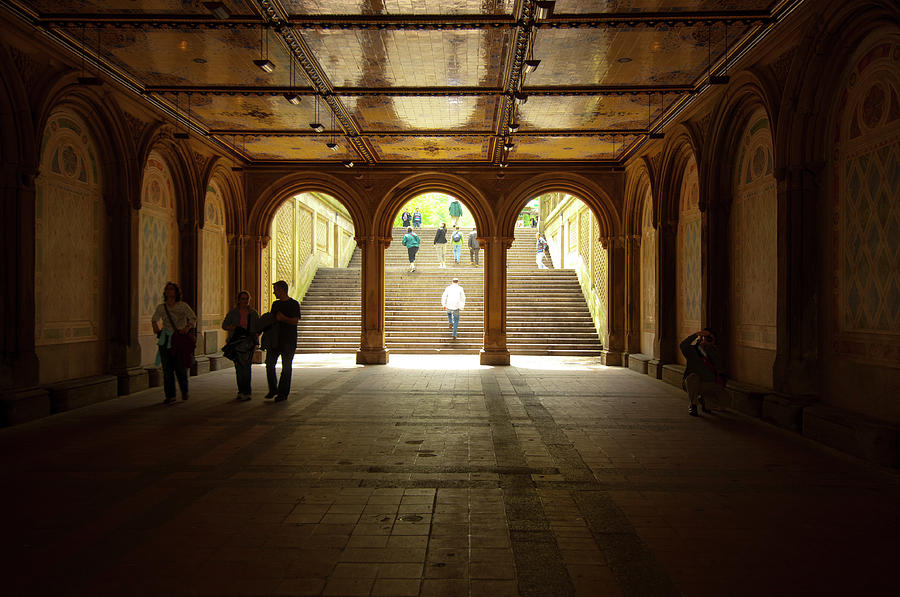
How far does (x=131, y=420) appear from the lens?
24.6 ft

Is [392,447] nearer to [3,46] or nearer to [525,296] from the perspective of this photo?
[3,46]

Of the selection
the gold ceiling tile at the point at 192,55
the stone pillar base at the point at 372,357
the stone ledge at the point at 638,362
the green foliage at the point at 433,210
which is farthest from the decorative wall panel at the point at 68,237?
the green foliage at the point at 433,210

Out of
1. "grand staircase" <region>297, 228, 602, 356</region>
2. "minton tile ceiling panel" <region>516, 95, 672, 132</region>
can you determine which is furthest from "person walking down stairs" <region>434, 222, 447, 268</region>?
"minton tile ceiling panel" <region>516, 95, 672, 132</region>

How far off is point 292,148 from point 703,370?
954 cm

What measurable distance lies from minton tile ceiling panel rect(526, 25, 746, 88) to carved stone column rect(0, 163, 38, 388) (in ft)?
21.0

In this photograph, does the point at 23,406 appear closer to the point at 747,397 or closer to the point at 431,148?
the point at 747,397

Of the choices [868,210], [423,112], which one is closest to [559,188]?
[423,112]

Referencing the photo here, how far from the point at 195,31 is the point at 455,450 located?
228 inches

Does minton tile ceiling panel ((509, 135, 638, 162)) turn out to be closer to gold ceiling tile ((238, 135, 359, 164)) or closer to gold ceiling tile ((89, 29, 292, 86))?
gold ceiling tile ((238, 135, 359, 164))

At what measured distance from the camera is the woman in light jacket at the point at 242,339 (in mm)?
8891

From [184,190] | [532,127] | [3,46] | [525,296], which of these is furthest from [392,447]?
[525,296]

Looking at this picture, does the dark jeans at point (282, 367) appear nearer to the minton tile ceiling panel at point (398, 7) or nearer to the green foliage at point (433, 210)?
the minton tile ceiling panel at point (398, 7)

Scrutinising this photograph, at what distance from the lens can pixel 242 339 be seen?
893 centimetres

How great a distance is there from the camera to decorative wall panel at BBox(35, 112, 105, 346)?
835 centimetres
